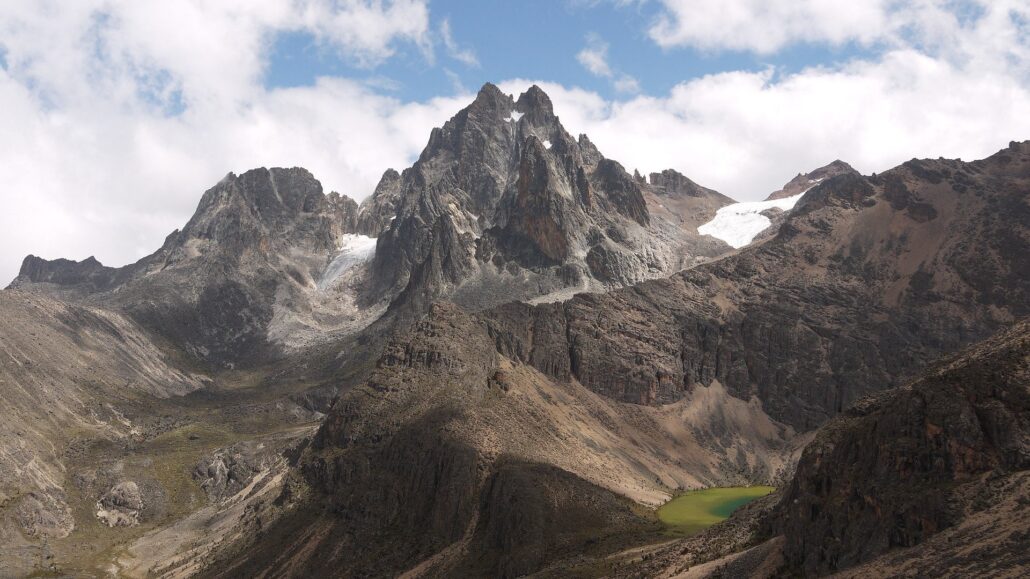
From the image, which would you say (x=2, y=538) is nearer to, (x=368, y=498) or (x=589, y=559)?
(x=368, y=498)

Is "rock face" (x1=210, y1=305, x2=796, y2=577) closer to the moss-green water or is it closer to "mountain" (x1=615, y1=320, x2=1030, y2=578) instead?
the moss-green water

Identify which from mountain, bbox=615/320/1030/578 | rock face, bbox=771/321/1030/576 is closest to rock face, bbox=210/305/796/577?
mountain, bbox=615/320/1030/578

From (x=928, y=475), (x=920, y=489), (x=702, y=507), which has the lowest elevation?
(x=702, y=507)

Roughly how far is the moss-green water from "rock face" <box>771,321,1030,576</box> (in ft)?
165

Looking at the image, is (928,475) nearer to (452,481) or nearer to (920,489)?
(920,489)

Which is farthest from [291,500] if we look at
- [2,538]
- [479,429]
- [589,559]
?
[589,559]

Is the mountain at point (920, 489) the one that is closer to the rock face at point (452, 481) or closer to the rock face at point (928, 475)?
the rock face at point (928, 475)

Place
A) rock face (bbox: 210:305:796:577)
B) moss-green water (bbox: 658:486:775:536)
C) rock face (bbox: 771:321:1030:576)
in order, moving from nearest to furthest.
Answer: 1. rock face (bbox: 771:321:1030:576)
2. rock face (bbox: 210:305:796:577)
3. moss-green water (bbox: 658:486:775:536)

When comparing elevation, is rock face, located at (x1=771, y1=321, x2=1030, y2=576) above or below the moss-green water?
above

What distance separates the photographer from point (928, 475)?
71875 mm

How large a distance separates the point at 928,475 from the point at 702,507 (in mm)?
96653

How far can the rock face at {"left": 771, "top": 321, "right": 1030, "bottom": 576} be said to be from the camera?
210ft

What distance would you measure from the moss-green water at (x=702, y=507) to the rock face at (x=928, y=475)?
5042cm

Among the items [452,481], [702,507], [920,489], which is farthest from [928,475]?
[702,507]
